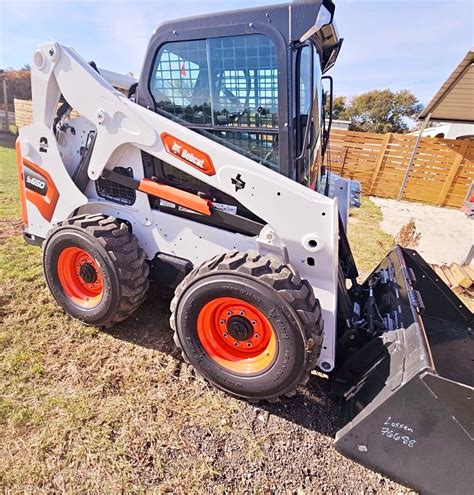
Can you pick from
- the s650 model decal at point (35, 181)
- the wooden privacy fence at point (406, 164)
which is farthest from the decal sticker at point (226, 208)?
the wooden privacy fence at point (406, 164)

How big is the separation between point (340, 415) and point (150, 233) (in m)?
1.91

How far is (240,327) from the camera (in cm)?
217

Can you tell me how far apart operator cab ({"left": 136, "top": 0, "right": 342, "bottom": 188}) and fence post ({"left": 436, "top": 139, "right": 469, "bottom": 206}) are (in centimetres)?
862

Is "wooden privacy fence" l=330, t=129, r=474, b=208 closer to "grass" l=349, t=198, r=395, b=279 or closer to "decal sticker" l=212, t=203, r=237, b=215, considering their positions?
"grass" l=349, t=198, r=395, b=279

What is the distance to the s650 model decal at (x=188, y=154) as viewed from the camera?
2.24m

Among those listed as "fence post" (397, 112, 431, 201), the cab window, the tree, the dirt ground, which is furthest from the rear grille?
the tree

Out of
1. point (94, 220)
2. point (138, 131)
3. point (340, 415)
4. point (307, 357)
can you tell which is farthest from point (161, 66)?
point (340, 415)

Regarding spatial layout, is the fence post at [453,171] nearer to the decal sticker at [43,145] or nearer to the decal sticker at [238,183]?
the decal sticker at [238,183]

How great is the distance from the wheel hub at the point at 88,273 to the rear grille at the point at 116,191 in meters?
0.60

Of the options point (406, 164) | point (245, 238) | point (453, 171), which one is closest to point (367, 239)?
point (245, 238)

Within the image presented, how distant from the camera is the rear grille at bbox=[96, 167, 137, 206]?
2.73 meters

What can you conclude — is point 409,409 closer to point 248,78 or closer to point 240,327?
point 240,327

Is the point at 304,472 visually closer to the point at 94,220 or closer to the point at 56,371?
the point at 56,371

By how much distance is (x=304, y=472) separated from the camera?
6.03 feet
